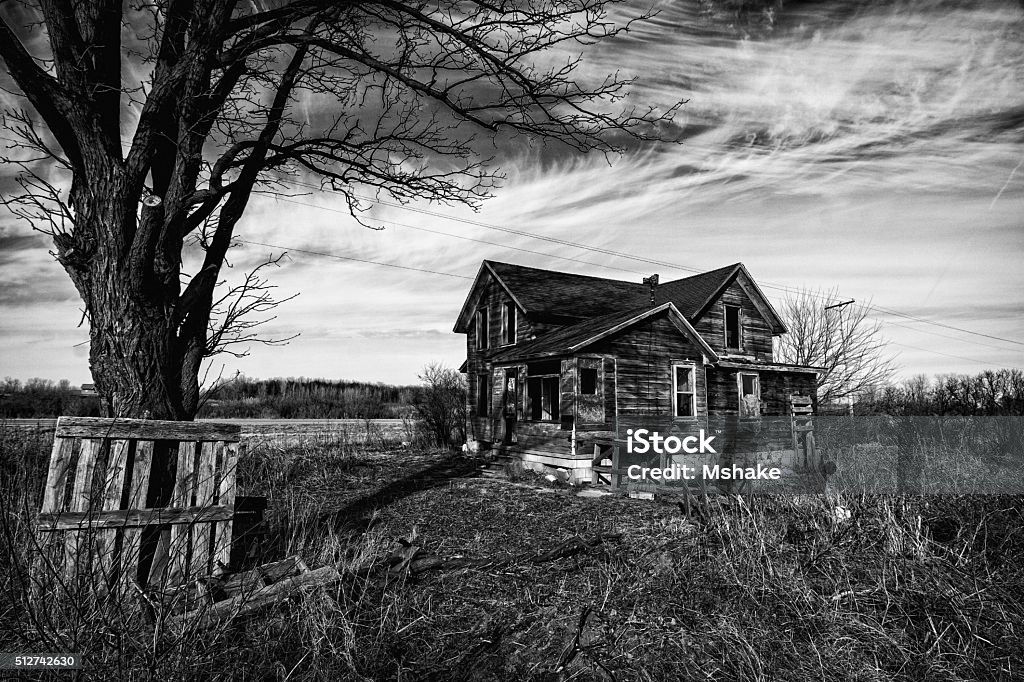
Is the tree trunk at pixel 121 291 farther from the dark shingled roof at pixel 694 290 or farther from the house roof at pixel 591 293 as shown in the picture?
the dark shingled roof at pixel 694 290

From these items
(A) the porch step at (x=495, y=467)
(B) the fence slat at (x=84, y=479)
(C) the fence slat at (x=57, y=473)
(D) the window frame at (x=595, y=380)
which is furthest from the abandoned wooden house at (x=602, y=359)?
(C) the fence slat at (x=57, y=473)

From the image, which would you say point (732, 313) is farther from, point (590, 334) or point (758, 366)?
point (590, 334)

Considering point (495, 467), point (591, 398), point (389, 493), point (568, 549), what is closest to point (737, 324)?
point (591, 398)

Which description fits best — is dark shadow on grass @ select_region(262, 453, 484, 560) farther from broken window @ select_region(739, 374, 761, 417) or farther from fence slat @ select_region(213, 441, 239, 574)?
broken window @ select_region(739, 374, 761, 417)

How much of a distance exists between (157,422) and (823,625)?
18.0 ft

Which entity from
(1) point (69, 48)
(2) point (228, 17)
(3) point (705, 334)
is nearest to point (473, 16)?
(2) point (228, 17)

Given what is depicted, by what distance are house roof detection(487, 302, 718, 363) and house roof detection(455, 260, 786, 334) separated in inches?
72.9

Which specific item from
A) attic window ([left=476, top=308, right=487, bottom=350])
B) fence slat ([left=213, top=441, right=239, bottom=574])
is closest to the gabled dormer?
attic window ([left=476, top=308, right=487, bottom=350])

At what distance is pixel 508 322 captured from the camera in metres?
21.8

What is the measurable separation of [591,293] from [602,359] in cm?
768

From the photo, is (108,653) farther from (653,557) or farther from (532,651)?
(653,557)

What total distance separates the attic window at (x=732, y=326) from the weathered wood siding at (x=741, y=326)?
0.15m

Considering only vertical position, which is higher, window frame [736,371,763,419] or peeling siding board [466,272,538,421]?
peeling siding board [466,272,538,421]

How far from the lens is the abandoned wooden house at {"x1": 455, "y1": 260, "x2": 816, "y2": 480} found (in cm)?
1616
